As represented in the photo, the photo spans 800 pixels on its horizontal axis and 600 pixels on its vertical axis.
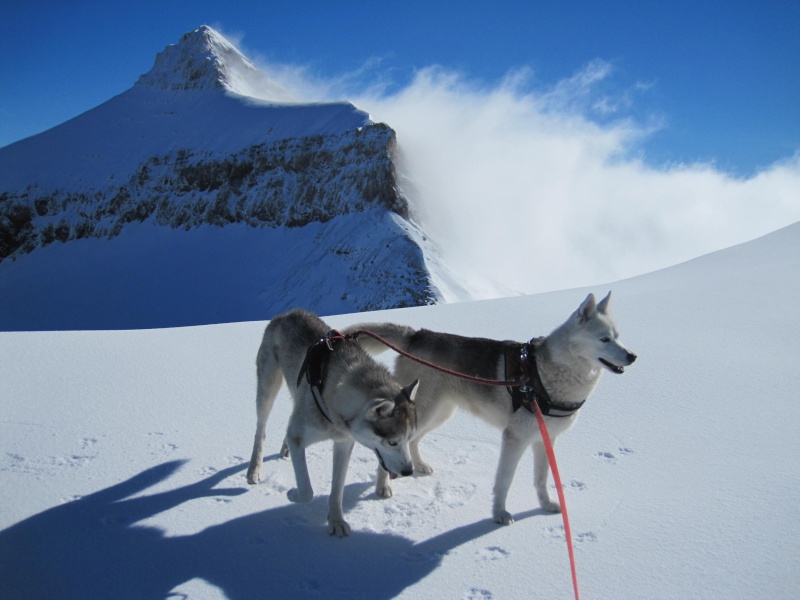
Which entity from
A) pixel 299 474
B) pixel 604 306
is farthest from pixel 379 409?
pixel 604 306

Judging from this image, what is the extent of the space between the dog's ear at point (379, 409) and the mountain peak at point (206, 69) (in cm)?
11956

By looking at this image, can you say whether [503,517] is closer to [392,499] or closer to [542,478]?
[542,478]

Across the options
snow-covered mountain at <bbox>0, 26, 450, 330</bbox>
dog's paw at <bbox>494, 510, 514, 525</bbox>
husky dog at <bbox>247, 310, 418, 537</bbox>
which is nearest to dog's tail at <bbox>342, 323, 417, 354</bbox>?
husky dog at <bbox>247, 310, 418, 537</bbox>

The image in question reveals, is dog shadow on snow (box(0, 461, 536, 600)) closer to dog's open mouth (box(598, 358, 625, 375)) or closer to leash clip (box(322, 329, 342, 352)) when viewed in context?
leash clip (box(322, 329, 342, 352))

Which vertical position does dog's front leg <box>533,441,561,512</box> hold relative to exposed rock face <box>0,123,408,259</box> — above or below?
below

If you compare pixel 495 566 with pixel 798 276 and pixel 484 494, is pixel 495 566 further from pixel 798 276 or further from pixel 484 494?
pixel 798 276

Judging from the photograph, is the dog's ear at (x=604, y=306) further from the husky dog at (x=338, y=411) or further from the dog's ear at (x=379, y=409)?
the dog's ear at (x=379, y=409)

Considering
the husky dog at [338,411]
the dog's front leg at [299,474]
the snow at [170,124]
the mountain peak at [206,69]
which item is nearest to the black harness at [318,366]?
the husky dog at [338,411]

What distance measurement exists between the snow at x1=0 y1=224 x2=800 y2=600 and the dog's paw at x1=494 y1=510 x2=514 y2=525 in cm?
5

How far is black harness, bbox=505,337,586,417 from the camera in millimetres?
4035

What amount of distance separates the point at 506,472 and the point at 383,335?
1677mm

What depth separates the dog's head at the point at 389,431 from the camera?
133 inches

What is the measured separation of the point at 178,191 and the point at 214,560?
346ft

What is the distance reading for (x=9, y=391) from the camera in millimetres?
5969
